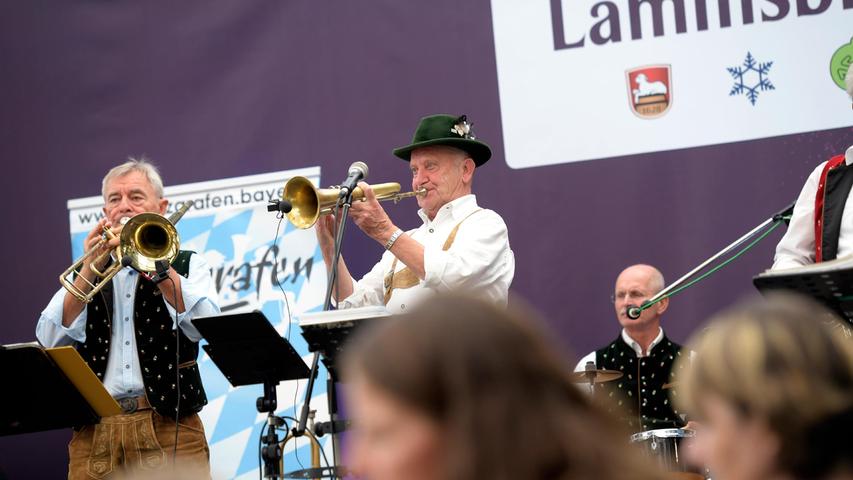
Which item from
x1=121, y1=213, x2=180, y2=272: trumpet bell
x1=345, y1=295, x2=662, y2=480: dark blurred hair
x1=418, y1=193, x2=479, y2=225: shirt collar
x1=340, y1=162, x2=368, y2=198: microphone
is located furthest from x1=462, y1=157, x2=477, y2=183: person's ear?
x1=345, y1=295, x2=662, y2=480: dark blurred hair

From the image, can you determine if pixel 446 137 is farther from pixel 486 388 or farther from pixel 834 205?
pixel 486 388

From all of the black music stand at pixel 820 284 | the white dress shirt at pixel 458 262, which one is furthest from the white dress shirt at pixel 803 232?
the black music stand at pixel 820 284

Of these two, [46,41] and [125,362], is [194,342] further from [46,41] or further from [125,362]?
[46,41]

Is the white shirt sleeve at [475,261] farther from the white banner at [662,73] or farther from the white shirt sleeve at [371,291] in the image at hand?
the white banner at [662,73]

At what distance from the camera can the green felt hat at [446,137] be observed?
15.4 ft

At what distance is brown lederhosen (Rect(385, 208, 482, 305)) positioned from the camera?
4.46 meters

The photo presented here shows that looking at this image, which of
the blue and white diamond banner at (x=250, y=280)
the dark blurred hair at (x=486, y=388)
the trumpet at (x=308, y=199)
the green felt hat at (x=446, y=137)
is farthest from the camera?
the blue and white diamond banner at (x=250, y=280)

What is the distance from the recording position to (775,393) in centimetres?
143

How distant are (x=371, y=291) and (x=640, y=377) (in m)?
1.62

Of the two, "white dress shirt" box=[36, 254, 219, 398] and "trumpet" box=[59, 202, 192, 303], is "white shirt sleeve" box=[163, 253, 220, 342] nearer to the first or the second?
"white dress shirt" box=[36, 254, 219, 398]

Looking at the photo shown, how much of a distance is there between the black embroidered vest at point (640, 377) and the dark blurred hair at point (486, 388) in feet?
14.1

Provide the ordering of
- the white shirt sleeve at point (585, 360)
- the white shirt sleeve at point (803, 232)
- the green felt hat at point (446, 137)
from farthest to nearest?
the white shirt sleeve at point (585, 360), the green felt hat at point (446, 137), the white shirt sleeve at point (803, 232)

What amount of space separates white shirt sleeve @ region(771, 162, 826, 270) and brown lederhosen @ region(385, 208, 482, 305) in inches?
51.1

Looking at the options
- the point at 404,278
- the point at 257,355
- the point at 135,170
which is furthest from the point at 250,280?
Answer: the point at 257,355
